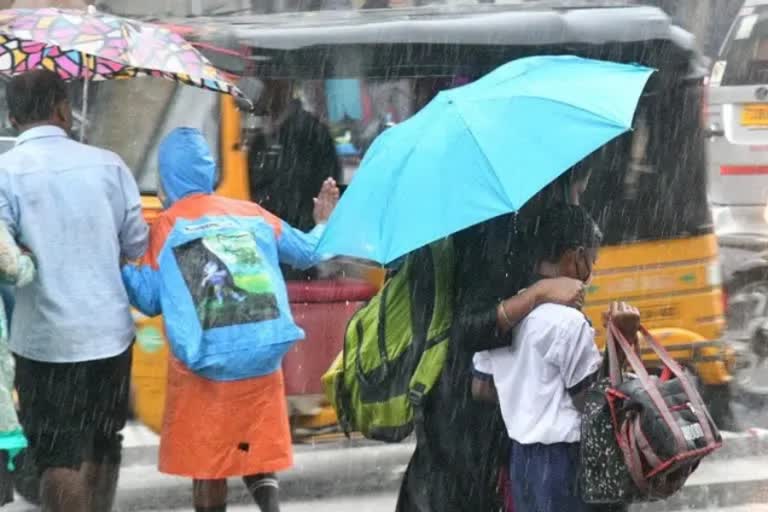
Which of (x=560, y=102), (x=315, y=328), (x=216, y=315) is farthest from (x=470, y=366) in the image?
(x=315, y=328)

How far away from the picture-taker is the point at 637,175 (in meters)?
7.92

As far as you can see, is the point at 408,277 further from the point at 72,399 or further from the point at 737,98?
the point at 737,98

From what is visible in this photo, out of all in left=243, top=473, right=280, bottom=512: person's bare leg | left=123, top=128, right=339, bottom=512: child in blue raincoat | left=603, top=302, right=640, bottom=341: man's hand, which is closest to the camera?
left=603, top=302, right=640, bottom=341: man's hand

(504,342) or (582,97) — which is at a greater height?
A: (582,97)

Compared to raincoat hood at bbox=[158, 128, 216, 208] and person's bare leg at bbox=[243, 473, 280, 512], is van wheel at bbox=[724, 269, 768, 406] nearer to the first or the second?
person's bare leg at bbox=[243, 473, 280, 512]

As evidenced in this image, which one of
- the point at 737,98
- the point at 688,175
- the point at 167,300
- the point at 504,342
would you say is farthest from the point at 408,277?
the point at 737,98

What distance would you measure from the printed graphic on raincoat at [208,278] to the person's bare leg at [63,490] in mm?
544

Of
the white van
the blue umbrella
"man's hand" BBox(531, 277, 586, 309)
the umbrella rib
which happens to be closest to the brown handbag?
"man's hand" BBox(531, 277, 586, 309)

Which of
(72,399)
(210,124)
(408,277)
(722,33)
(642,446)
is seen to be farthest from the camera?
(722,33)

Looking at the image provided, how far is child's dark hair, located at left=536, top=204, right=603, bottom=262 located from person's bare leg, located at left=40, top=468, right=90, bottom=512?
203 centimetres

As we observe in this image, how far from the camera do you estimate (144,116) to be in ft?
25.2

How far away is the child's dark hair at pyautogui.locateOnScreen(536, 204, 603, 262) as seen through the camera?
4.04 m

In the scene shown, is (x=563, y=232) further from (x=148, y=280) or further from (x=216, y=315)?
(x=148, y=280)

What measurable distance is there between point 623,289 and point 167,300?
316 cm
